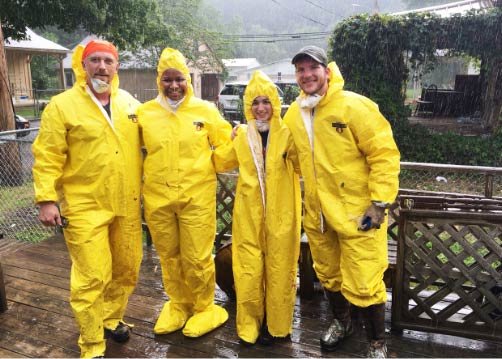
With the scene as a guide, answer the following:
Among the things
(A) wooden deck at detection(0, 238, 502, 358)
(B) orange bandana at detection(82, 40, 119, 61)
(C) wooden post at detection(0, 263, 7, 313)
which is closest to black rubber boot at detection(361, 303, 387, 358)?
(A) wooden deck at detection(0, 238, 502, 358)

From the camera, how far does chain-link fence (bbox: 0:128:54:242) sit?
18.0 ft

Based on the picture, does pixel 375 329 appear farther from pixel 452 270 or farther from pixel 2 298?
pixel 2 298

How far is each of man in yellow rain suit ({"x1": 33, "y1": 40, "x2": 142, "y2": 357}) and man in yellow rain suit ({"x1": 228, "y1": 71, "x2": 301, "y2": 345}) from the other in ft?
2.14

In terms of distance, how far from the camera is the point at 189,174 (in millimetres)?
2492

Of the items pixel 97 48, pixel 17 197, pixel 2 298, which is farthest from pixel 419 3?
pixel 2 298

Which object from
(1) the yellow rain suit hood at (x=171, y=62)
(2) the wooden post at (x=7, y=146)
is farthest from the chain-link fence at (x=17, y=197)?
(1) the yellow rain suit hood at (x=171, y=62)

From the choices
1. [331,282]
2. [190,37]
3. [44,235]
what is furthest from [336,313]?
[190,37]

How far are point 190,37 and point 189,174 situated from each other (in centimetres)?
2452

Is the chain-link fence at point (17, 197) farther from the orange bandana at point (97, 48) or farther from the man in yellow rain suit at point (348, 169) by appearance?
the man in yellow rain suit at point (348, 169)

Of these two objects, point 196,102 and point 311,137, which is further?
point 196,102

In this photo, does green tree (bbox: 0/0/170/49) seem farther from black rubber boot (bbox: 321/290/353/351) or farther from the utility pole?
black rubber boot (bbox: 321/290/353/351)

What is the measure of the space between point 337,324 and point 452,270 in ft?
2.49

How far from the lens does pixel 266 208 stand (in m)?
2.44

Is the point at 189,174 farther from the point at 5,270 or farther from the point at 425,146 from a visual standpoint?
the point at 425,146
